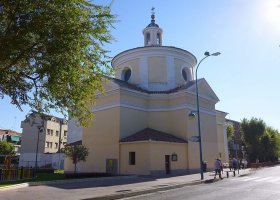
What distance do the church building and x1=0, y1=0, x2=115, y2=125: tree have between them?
1510 centimetres

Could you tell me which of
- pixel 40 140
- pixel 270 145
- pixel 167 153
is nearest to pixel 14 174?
pixel 167 153

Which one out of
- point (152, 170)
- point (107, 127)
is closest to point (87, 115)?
point (152, 170)

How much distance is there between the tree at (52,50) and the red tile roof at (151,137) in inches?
591

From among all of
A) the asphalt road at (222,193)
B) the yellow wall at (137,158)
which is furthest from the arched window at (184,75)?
the asphalt road at (222,193)

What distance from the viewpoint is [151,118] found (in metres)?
32.2

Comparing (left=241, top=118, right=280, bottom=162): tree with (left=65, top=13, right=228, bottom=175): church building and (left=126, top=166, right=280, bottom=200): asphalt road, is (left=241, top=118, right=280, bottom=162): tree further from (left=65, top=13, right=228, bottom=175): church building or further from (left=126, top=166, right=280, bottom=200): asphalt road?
(left=126, top=166, right=280, bottom=200): asphalt road

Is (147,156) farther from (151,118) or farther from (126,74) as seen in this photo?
(126,74)

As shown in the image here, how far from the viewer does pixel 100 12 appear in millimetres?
11367

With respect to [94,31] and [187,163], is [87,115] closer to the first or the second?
[94,31]

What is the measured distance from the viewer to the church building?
27.3 m

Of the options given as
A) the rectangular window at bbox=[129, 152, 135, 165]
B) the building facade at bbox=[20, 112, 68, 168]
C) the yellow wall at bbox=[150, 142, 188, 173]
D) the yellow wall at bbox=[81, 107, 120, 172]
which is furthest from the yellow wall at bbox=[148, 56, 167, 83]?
the building facade at bbox=[20, 112, 68, 168]

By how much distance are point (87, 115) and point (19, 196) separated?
452 cm

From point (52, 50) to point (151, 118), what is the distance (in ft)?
74.8

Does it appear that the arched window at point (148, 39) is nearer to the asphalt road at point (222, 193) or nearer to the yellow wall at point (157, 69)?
the yellow wall at point (157, 69)
